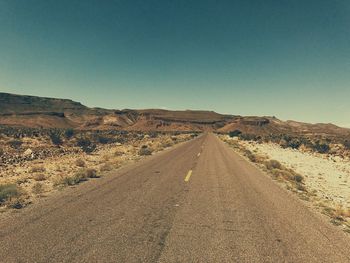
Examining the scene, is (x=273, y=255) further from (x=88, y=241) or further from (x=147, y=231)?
(x=88, y=241)

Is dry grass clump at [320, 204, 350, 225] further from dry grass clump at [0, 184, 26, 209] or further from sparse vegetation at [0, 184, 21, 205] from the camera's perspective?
sparse vegetation at [0, 184, 21, 205]

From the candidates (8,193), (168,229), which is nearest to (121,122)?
(8,193)

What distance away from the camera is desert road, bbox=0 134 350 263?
504 centimetres

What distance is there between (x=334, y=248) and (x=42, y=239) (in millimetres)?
5615

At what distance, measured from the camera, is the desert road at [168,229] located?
504 cm

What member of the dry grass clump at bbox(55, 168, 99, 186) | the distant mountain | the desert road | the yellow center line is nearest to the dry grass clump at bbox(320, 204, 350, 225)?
the desert road

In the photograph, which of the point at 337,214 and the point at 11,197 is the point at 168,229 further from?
the point at 11,197

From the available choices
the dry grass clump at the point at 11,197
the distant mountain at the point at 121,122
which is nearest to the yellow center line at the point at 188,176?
the dry grass clump at the point at 11,197

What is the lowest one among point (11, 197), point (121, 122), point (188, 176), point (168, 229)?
point (121, 122)

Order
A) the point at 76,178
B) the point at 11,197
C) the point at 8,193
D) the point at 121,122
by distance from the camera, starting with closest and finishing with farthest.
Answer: the point at 11,197 → the point at 8,193 → the point at 76,178 → the point at 121,122

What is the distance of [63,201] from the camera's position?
8.66m

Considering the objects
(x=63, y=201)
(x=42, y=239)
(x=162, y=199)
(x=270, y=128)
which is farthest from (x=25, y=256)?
(x=270, y=128)

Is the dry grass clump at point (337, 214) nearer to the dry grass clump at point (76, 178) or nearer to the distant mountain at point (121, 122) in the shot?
the dry grass clump at point (76, 178)

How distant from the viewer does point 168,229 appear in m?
6.24
